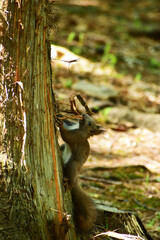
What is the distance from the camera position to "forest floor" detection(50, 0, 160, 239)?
4641mm

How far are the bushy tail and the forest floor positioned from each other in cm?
94

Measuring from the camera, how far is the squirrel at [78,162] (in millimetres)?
2951

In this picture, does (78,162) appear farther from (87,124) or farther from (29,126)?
(29,126)

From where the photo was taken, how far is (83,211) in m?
2.97

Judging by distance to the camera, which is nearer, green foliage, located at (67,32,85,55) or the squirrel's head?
Answer: the squirrel's head

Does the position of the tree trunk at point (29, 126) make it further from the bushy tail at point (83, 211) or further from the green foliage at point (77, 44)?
the green foliage at point (77, 44)

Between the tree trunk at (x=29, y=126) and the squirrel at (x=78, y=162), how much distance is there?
1.37 ft

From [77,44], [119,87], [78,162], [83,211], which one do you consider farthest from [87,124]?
[77,44]

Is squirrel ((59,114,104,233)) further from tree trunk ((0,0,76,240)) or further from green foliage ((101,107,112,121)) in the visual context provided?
green foliage ((101,107,112,121))

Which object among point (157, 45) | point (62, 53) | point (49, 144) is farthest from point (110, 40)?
point (49, 144)

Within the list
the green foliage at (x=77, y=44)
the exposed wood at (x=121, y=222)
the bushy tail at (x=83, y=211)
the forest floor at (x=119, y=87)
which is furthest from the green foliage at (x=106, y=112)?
the bushy tail at (x=83, y=211)

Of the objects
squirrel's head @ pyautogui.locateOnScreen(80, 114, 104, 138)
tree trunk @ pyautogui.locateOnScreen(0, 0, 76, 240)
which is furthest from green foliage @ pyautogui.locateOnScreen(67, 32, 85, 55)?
tree trunk @ pyautogui.locateOnScreen(0, 0, 76, 240)

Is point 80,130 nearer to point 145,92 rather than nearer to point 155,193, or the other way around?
point 155,193

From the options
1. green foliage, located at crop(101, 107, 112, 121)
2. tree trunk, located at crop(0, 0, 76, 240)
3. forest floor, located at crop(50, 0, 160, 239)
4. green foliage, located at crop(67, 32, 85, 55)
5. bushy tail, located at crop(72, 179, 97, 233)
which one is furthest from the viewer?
green foliage, located at crop(67, 32, 85, 55)
